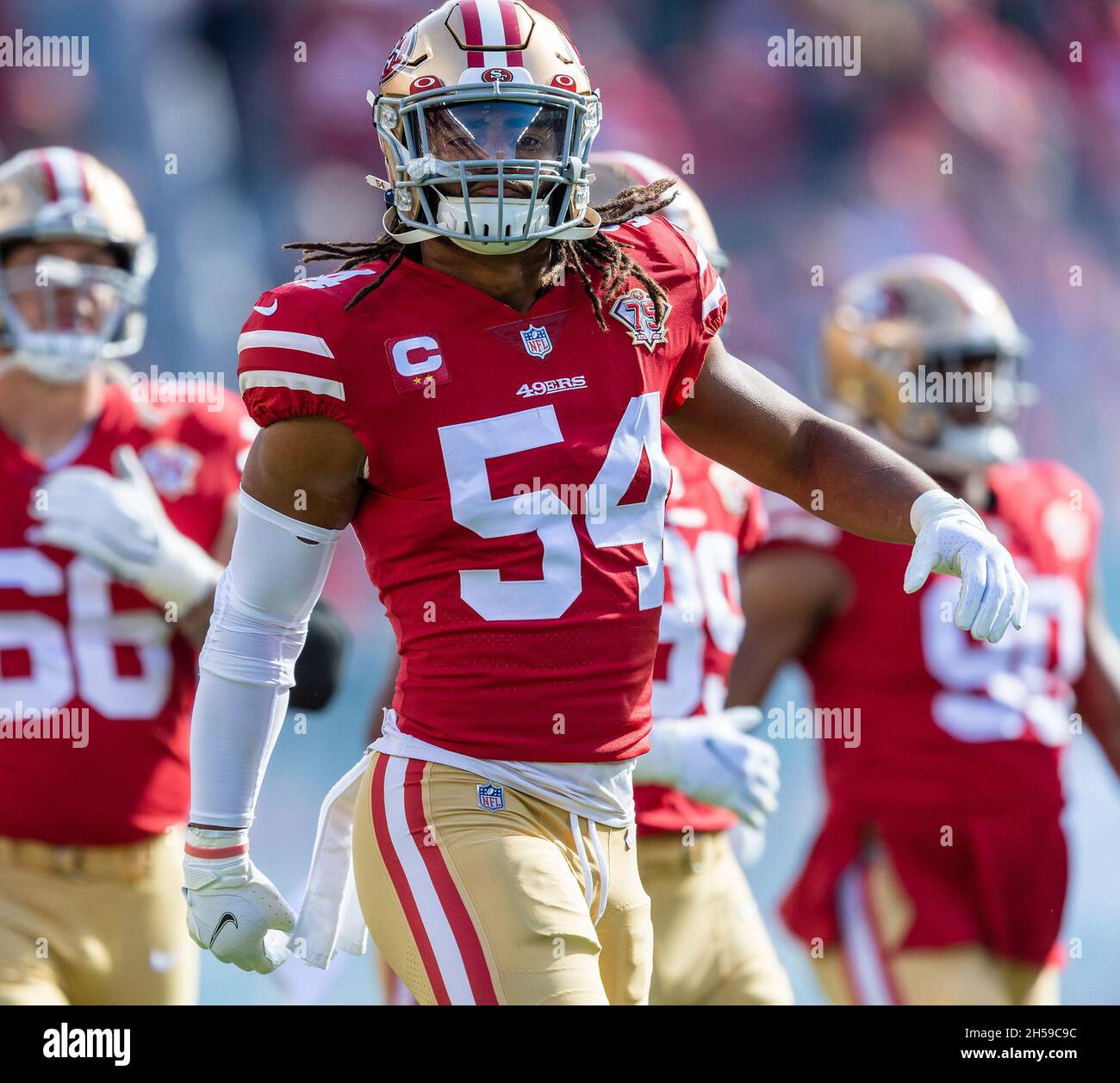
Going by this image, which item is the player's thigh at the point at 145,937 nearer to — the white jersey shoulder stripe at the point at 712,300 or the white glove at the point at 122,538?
the white glove at the point at 122,538

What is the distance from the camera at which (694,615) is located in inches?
132

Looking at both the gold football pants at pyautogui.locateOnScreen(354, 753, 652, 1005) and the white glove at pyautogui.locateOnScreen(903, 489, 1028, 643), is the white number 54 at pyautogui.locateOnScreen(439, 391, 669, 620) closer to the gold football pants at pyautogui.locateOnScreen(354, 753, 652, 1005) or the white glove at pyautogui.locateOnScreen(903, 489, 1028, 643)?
the gold football pants at pyautogui.locateOnScreen(354, 753, 652, 1005)

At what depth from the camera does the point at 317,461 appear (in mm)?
2094

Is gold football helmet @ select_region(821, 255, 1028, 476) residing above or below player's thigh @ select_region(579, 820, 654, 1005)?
above

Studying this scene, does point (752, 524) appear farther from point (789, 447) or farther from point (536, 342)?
point (536, 342)

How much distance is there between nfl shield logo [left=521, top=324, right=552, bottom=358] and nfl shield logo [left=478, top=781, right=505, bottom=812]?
0.52 meters

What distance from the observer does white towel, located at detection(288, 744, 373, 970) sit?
7.29 ft

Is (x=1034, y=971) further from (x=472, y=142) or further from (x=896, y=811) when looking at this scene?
(x=472, y=142)

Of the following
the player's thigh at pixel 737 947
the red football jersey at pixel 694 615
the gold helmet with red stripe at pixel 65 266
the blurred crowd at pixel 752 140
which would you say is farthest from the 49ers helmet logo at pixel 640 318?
the blurred crowd at pixel 752 140

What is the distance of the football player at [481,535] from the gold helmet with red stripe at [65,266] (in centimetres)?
142

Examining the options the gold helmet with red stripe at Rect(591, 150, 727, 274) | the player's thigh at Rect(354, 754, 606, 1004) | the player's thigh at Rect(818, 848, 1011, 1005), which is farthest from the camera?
the player's thigh at Rect(818, 848, 1011, 1005)

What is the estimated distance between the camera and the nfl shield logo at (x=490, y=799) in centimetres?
207

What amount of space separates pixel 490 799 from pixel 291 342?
0.57m

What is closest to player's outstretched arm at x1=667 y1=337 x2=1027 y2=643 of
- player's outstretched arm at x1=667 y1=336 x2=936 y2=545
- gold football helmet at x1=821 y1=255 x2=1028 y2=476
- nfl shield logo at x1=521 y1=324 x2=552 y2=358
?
player's outstretched arm at x1=667 y1=336 x2=936 y2=545
